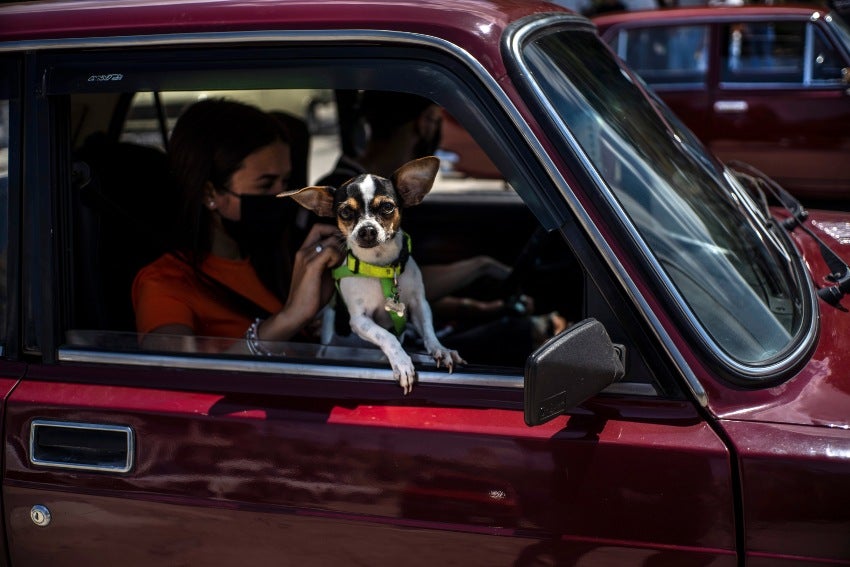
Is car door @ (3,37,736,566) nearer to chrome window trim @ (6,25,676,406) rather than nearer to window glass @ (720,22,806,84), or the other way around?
chrome window trim @ (6,25,676,406)

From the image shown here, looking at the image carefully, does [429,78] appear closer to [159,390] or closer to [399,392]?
[399,392]

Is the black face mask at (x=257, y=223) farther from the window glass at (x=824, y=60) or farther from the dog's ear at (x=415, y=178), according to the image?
the window glass at (x=824, y=60)

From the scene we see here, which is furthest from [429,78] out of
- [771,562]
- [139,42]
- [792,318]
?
[771,562]

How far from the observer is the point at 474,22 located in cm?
196

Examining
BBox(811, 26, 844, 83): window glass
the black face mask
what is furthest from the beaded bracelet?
BBox(811, 26, 844, 83): window glass

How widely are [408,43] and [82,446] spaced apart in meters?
1.09

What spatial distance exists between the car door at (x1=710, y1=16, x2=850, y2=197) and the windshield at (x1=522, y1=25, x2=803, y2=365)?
612 centimetres

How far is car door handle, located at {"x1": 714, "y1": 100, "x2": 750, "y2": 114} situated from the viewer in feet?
27.7

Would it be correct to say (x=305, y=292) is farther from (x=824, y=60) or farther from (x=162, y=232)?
(x=824, y=60)

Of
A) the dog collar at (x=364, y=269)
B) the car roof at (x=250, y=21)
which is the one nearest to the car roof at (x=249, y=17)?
the car roof at (x=250, y=21)

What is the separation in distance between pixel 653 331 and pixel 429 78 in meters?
0.67

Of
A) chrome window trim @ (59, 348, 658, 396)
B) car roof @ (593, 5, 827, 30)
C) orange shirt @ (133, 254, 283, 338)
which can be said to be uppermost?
car roof @ (593, 5, 827, 30)

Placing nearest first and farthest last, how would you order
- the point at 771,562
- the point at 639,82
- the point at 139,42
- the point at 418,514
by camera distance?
the point at 771,562
the point at 418,514
the point at 139,42
the point at 639,82

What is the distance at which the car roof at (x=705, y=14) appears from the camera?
26.8 ft
